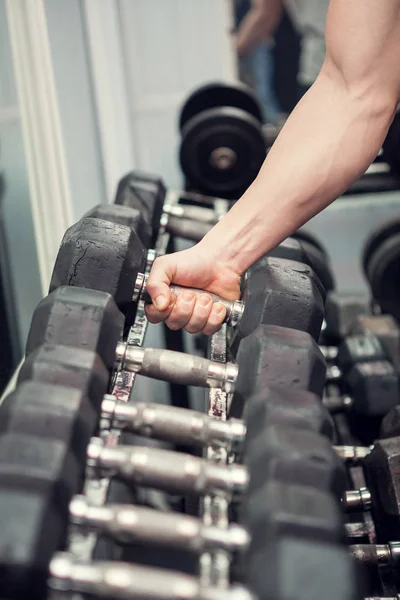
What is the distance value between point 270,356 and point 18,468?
272mm

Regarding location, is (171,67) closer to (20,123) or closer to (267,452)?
(20,123)

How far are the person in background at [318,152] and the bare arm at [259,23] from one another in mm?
1906

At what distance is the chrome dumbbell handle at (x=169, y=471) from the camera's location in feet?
1.90

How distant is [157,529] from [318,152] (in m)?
0.51

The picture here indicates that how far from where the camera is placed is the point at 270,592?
461 mm

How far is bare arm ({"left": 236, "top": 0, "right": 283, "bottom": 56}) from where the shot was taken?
257 centimetres

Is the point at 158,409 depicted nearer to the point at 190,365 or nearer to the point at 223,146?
the point at 190,365

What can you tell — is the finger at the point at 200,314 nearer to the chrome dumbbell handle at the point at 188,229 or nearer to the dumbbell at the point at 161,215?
the dumbbell at the point at 161,215

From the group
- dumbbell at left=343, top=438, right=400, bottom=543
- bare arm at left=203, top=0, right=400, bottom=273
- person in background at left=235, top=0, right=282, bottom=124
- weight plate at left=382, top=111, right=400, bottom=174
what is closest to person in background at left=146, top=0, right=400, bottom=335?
bare arm at left=203, top=0, right=400, bottom=273

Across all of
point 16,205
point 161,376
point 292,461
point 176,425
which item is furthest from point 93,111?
point 292,461

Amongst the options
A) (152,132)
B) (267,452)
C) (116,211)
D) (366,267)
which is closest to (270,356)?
(267,452)

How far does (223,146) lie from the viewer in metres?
1.53

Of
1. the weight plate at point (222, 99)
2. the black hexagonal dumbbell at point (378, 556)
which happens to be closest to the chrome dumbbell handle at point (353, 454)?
the black hexagonal dumbbell at point (378, 556)

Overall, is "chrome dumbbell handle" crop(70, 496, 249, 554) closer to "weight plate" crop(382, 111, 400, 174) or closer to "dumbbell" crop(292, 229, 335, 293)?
"dumbbell" crop(292, 229, 335, 293)
